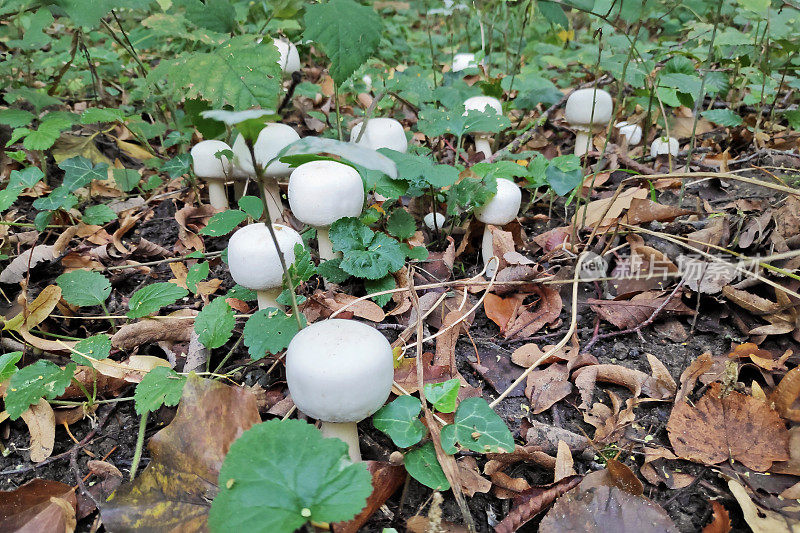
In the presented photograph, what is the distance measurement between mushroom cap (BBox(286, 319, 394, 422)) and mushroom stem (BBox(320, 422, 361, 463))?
12 centimetres

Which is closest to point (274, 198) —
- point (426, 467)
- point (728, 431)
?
point (426, 467)

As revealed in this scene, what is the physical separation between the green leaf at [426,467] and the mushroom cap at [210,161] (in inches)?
71.6

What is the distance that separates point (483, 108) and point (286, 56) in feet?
4.11

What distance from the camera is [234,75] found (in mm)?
2080

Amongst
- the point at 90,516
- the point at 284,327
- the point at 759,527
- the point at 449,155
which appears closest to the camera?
the point at 759,527

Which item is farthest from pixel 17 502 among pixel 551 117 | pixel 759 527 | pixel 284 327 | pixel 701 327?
pixel 551 117

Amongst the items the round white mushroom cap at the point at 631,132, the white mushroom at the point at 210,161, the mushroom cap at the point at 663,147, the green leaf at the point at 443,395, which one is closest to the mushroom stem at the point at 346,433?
the green leaf at the point at 443,395

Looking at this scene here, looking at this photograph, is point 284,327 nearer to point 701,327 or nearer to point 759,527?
point 759,527

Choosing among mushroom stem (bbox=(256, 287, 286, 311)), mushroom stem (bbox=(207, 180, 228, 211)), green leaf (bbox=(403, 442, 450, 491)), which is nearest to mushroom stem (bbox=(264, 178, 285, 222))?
mushroom stem (bbox=(207, 180, 228, 211))

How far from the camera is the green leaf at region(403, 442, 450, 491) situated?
53.2 inches

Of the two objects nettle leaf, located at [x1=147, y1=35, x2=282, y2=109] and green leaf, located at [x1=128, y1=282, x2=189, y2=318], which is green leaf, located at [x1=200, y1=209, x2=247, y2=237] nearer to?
green leaf, located at [x1=128, y1=282, x2=189, y2=318]

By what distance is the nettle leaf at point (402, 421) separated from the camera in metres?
1.39

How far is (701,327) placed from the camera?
193 centimetres

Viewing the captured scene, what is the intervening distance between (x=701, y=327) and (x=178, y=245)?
7.94 feet
